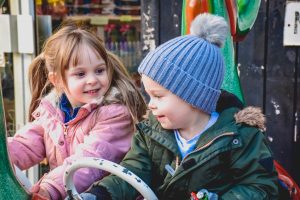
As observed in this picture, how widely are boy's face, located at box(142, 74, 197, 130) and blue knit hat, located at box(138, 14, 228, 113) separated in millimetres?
20

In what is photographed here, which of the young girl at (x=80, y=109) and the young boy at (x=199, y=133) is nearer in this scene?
the young boy at (x=199, y=133)

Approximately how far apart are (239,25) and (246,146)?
3.05 feet

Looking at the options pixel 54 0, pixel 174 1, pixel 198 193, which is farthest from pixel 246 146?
pixel 54 0

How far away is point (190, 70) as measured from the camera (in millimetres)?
1695

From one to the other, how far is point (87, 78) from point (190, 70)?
1.65 ft

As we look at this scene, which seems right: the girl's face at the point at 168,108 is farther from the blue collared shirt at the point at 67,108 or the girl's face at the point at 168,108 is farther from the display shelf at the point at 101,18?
the display shelf at the point at 101,18

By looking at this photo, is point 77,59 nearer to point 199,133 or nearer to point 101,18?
point 199,133

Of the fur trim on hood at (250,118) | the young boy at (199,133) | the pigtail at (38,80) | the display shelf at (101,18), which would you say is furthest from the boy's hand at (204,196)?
the display shelf at (101,18)

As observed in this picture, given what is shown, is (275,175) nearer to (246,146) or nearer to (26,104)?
(246,146)

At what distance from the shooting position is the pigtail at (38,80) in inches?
90.4

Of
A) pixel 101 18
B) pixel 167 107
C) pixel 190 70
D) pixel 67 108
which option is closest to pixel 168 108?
pixel 167 107

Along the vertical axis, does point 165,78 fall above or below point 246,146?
above

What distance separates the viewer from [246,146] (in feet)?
5.49

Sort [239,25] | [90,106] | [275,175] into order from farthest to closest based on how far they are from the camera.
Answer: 1. [239,25]
2. [90,106]
3. [275,175]
